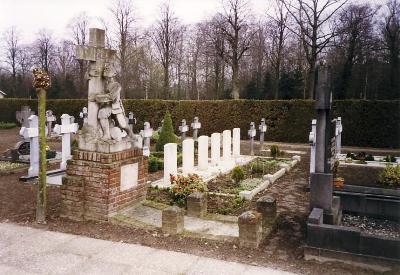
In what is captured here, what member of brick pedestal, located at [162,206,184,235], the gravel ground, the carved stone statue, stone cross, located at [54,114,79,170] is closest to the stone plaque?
the carved stone statue

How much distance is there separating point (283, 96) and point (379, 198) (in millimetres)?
31952

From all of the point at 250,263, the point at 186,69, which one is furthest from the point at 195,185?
the point at 186,69

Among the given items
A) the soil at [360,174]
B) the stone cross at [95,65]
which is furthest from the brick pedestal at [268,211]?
the soil at [360,174]

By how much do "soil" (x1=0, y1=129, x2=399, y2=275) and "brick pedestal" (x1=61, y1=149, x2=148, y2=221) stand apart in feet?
0.79

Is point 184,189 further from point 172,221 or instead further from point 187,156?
point 187,156

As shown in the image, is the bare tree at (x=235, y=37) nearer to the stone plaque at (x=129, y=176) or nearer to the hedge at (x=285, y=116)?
the hedge at (x=285, y=116)

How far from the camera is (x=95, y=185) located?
697cm

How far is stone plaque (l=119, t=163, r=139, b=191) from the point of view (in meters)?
7.28

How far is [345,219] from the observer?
7.46m

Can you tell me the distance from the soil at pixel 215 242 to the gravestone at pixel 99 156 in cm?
38

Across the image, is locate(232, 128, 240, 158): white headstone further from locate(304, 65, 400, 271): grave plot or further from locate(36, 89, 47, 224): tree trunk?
locate(36, 89, 47, 224): tree trunk

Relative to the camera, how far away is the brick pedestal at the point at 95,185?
6.92 m

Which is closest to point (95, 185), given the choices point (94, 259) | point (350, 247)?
point (94, 259)

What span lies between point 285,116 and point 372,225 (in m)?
17.7
